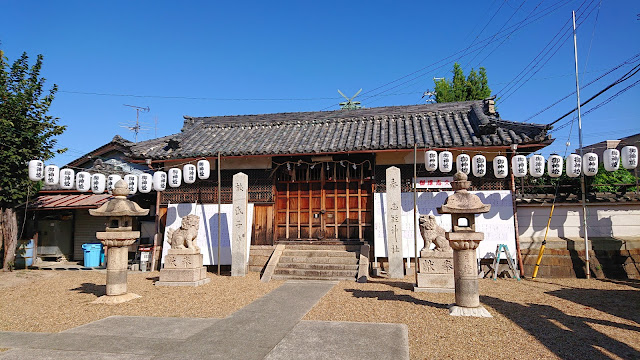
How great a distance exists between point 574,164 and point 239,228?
36.3 ft

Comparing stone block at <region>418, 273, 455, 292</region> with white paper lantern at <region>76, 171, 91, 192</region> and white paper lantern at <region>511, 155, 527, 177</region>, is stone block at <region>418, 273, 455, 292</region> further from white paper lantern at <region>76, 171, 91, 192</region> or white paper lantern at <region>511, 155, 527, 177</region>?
white paper lantern at <region>76, 171, 91, 192</region>

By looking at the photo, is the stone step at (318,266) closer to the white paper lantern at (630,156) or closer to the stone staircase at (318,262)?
the stone staircase at (318,262)

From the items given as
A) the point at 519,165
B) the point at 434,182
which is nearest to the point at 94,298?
the point at 434,182

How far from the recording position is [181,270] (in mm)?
11570

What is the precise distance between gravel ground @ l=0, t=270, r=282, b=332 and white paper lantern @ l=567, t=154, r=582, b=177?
972cm

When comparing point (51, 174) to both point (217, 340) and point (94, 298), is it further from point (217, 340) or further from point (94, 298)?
point (217, 340)

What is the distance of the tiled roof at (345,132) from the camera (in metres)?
13.3

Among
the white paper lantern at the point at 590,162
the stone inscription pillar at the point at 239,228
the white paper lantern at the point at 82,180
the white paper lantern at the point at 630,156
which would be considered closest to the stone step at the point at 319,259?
the stone inscription pillar at the point at 239,228

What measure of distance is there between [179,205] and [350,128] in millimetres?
7671

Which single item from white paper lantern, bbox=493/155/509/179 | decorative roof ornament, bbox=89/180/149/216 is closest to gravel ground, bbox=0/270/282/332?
decorative roof ornament, bbox=89/180/149/216

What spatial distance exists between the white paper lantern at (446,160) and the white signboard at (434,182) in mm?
707

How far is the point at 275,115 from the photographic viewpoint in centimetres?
1866

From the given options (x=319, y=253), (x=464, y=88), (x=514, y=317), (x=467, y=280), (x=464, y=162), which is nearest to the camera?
(x=514, y=317)

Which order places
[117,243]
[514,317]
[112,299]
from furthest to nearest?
[117,243], [112,299], [514,317]
